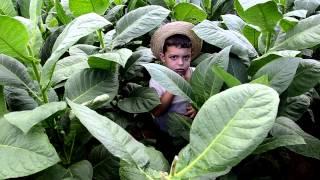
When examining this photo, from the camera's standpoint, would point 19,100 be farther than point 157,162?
Yes

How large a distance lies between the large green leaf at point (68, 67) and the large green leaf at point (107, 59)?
69 mm

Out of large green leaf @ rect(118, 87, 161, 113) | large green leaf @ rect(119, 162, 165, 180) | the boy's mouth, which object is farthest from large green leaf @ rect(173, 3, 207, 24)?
large green leaf @ rect(119, 162, 165, 180)

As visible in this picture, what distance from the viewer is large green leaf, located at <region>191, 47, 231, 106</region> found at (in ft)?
4.32

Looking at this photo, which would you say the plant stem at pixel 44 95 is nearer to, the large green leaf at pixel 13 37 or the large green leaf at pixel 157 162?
the large green leaf at pixel 13 37

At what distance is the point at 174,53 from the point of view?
1.73m

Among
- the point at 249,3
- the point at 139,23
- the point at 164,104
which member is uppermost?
the point at 249,3

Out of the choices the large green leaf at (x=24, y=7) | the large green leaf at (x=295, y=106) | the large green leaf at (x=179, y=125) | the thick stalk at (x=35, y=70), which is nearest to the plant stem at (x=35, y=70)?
the thick stalk at (x=35, y=70)

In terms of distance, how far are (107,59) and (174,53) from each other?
51 cm

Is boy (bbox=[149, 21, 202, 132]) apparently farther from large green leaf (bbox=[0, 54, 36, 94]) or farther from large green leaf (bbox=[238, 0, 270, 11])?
large green leaf (bbox=[0, 54, 36, 94])

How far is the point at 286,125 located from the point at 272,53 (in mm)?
225

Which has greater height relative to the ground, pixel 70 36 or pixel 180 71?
pixel 70 36

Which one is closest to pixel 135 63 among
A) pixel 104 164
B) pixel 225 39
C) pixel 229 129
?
pixel 225 39

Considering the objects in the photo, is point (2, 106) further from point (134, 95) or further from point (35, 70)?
point (134, 95)

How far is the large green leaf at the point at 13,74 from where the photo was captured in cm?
124
